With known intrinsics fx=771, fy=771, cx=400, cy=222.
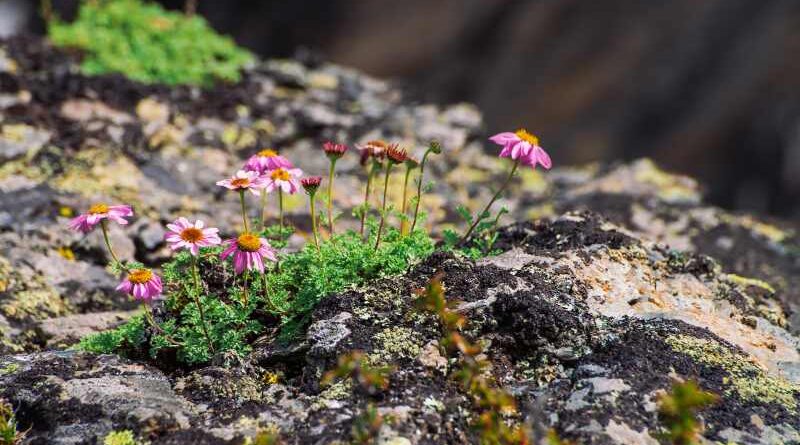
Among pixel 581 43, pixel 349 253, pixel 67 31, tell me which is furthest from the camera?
pixel 581 43

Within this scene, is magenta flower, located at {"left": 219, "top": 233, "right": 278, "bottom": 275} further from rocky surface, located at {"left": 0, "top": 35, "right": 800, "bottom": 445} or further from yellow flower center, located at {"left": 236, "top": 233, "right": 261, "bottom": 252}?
rocky surface, located at {"left": 0, "top": 35, "right": 800, "bottom": 445}

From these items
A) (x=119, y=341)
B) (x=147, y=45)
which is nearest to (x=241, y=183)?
(x=119, y=341)

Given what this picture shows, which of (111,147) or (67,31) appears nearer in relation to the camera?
(111,147)

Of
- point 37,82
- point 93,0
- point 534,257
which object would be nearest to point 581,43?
point 93,0

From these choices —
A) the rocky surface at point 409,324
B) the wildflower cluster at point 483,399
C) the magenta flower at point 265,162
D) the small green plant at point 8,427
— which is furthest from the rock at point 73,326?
the wildflower cluster at point 483,399

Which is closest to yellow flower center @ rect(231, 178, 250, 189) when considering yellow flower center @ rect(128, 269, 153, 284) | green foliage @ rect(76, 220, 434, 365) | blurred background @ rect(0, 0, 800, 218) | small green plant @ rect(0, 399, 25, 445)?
green foliage @ rect(76, 220, 434, 365)

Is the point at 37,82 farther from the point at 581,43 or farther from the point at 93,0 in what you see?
the point at 581,43

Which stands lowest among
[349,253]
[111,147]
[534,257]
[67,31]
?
[349,253]

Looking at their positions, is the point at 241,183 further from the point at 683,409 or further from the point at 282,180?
the point at 683,409
